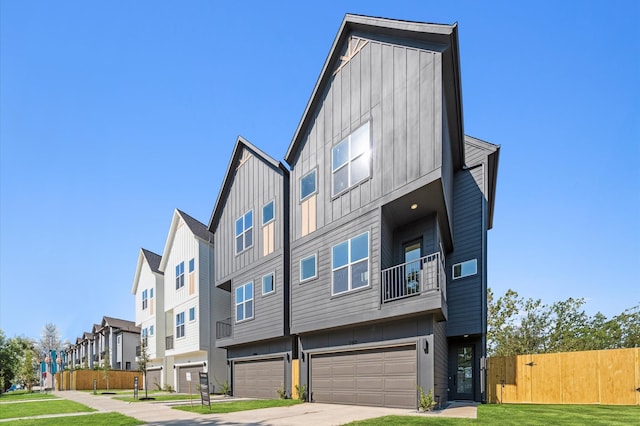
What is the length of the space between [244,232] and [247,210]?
1.13 m

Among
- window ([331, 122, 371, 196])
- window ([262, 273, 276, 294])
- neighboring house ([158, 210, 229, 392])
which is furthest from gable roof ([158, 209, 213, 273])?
window ([331, 122, 371, 196])

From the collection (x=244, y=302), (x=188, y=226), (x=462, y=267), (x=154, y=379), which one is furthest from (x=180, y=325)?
(x=462, y=267)

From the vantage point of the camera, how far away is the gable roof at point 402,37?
12.2 metres

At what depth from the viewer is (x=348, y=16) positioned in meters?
15.0

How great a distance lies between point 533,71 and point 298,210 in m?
9.73

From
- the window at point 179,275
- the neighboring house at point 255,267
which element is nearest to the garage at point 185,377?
A: the neighboring house at point 255,267

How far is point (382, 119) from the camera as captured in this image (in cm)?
1355

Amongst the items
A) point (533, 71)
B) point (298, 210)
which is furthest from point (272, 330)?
point (533, 71)

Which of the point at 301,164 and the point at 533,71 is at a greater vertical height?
the point at 533,71

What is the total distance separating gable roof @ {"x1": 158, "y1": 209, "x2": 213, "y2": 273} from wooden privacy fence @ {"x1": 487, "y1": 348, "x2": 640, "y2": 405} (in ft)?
60.3

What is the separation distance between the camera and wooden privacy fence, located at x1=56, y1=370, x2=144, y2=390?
128ft

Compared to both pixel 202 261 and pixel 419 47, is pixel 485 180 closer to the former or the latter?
pixel 419 47

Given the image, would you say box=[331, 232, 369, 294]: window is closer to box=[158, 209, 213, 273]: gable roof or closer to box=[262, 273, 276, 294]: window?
box=[262, 273, 276, 294]: window

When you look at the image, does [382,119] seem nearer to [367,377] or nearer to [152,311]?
[367,377]
